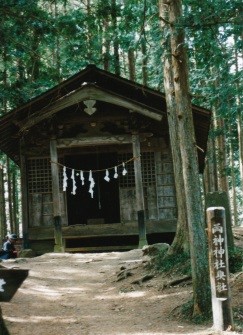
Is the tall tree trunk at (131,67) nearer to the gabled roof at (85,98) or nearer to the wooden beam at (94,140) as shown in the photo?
the gabled roof at (85,98)

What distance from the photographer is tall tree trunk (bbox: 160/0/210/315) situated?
6.45 meters

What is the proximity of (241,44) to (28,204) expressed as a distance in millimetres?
9476

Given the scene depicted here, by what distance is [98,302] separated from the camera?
840 centimetres

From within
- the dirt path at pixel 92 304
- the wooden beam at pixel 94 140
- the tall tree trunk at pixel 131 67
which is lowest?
the dirt path at pixel 92 304

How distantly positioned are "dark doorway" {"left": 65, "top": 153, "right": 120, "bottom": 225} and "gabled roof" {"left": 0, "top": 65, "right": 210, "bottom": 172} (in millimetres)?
3571

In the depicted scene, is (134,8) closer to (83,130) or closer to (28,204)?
(83,130)

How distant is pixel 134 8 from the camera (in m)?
13.0

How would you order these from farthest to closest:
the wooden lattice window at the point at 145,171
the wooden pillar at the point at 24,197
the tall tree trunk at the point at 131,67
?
the tall tree trunk at the point at 131,67 < the wooden lattice window at the point at 145,171 < the wooden pillar at the point at 24,197

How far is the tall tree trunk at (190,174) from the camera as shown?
6.45 metres

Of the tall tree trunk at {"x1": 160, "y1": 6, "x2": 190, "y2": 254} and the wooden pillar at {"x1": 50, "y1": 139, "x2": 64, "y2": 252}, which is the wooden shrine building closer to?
the wooden pillar at {"x1": 50, "y1": 139, "x2": 64, "y2": 252}

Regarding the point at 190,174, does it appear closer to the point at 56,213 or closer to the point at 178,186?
the point at 178,186

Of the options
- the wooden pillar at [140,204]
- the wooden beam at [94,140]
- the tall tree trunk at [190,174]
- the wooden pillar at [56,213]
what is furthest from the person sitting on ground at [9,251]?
the tall tree trunk at [190,174]

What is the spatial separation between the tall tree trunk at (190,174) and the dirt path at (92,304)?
2.08ft

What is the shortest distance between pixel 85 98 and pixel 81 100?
0.15 meters
